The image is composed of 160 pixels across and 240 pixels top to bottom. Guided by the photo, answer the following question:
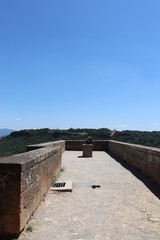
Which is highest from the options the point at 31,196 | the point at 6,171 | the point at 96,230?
the point at 6,171

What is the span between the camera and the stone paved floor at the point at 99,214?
378 cm

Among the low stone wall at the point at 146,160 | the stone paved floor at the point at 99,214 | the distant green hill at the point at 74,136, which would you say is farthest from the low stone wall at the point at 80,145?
the distant green hill at the point at 74,136

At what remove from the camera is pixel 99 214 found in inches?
186

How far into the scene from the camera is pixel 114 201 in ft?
18.7

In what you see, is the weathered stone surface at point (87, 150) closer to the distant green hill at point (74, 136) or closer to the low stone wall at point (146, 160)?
the low stone wall at point (146, 160)

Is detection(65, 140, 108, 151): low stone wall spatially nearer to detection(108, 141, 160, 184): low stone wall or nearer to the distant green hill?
detection(108, 141, 160, 184): low stone wall

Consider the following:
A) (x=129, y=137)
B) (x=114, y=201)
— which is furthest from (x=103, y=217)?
(x=129, y=137)

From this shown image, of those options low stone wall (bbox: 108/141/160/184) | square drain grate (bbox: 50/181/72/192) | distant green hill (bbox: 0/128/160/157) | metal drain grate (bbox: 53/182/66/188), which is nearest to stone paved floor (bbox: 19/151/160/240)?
square drain grate (bbox: 50/181/72/192)

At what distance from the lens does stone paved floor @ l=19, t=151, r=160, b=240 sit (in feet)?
12.4

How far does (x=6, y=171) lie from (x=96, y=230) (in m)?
1.59

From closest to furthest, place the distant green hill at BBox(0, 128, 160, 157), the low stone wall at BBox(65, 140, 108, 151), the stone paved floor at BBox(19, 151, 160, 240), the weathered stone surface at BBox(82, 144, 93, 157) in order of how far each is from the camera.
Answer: the stone paved floor at BBox(19, 151, 160, 240), the weathered stone surface at BBox(82, 144, 93, 157), the low stone wall at BBox(65, 140, 108, 151), the distant green hill at BBox(0, 128, 160, 157)

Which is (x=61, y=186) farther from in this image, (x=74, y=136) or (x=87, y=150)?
(x=74, y=136)

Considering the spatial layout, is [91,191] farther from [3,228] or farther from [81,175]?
[3,228]

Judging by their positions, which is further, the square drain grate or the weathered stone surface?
the weathered stone surface
